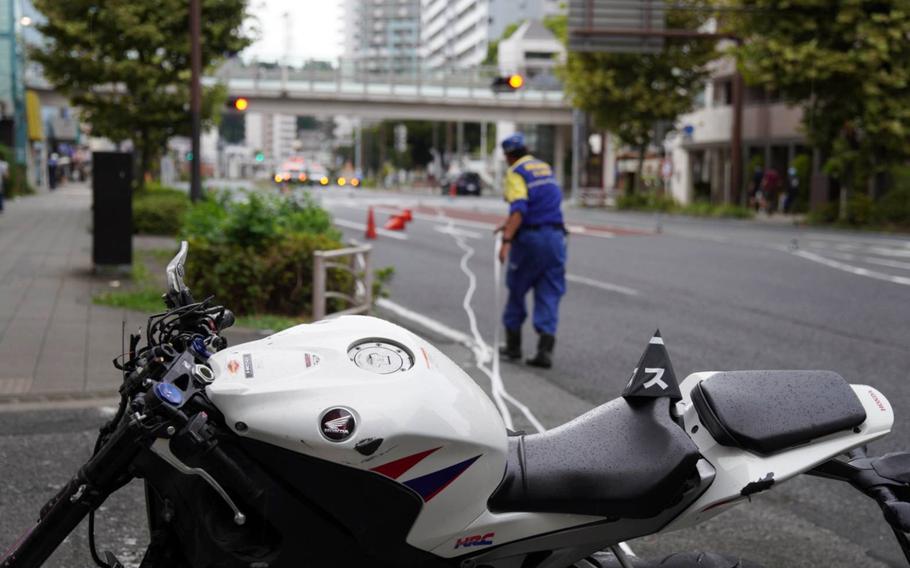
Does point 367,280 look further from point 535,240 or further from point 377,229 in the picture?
point 377,229

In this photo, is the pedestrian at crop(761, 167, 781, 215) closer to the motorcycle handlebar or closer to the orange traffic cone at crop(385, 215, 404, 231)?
the orange traffic cone at crop(385, 215, 404, 231)

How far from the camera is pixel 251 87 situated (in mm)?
58688

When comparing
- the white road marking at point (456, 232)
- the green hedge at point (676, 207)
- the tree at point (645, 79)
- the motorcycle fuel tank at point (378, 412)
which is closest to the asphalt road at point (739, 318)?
the white road marking at point (456, 232)

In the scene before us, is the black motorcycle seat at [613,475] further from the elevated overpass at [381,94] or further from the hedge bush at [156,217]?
the elevated overpass at [381,94]

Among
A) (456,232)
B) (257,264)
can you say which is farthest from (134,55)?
(257,264)

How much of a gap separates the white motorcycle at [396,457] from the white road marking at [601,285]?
11652 mm

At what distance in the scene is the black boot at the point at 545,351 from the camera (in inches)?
349

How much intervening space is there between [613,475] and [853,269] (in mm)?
15869

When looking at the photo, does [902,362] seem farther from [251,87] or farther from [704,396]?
[251,87]

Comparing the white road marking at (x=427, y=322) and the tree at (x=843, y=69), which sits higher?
the tree at (x=843, y=69)

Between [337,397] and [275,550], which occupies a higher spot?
[337,397]

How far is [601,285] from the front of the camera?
50.4 ft

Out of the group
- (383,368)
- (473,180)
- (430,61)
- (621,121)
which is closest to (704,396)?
(383,368)

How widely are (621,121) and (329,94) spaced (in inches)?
714
